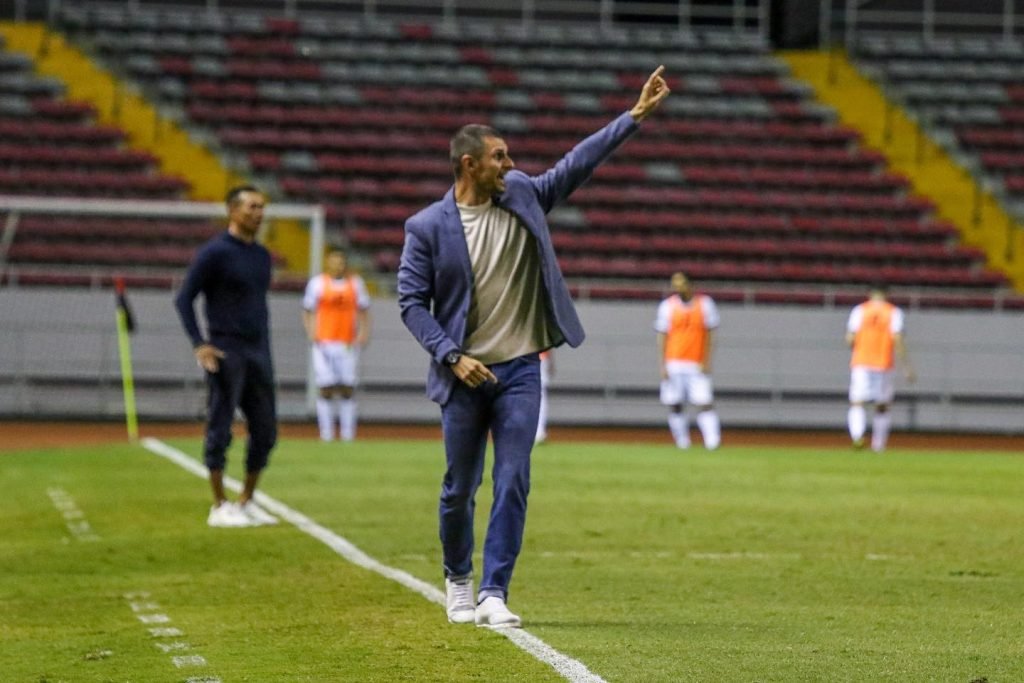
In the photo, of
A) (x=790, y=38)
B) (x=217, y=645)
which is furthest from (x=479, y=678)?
(x=790, y=38)

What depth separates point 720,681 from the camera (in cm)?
619

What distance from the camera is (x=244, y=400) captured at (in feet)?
39.9

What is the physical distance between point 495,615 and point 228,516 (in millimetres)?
5079

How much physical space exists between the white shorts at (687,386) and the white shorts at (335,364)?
4.02m

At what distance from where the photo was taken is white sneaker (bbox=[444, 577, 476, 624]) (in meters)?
7.69

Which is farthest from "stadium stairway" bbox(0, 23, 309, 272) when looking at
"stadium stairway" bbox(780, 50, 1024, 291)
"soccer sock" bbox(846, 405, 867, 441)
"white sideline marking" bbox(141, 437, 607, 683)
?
"white sideline marking" bbox(141, 437, 607, 683)

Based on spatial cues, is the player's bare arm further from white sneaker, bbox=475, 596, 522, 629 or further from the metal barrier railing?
the metal barrier railing

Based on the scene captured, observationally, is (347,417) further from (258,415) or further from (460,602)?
(460,602)

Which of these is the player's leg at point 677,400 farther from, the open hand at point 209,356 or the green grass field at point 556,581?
the open hand at point 209,356

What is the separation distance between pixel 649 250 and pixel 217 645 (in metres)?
24.3

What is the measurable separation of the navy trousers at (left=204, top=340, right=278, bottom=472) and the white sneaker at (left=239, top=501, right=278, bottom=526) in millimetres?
298

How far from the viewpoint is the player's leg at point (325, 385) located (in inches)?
916

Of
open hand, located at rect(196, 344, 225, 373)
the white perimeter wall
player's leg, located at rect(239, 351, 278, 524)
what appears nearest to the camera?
open hand, located at rect(196, 344, 225, 373)

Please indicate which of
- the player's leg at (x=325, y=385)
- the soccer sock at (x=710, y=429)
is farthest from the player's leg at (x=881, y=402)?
the player's leg at (x=325, y=385)
